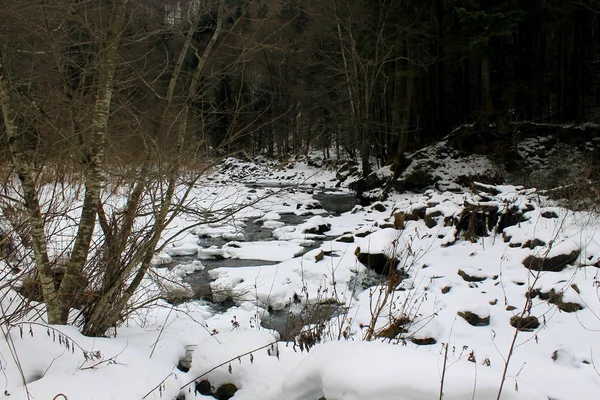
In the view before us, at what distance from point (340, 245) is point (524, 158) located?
9.26 m

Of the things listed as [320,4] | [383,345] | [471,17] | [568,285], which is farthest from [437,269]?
[320,4]

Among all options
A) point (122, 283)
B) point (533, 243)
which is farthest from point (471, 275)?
point (122, 283)

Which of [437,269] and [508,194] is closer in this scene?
[437,269]

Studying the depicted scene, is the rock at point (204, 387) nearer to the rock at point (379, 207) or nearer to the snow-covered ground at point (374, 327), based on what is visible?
the snow-covered ground at point (374, 327)

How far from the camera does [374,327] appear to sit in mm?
4070

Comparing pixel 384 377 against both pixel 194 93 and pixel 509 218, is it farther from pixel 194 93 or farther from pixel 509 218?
pixel 509 218

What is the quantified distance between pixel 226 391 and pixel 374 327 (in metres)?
1.56

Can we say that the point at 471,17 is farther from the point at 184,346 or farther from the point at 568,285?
the point at 184,346

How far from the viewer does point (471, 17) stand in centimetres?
1319

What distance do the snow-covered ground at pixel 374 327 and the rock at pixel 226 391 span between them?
0.02 meters

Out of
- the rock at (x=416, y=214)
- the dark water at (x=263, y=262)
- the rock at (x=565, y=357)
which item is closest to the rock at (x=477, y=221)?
the rock at (x=416, y=214)

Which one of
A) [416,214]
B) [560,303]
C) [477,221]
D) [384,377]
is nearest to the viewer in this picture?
[384,377]

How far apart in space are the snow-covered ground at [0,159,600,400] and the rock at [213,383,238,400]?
2 centimetres

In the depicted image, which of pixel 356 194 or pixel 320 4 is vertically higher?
pixel 320 4
